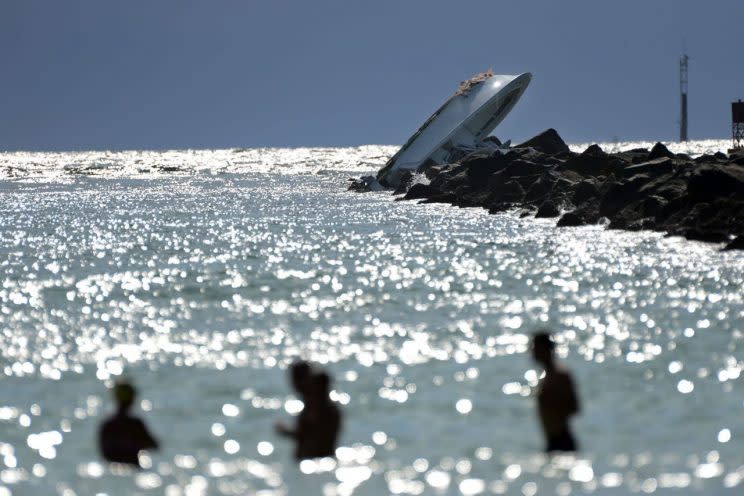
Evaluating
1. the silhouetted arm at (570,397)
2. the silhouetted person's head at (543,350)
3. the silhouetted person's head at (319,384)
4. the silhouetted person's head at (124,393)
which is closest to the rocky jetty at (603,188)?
the silhouetted arm at (570,397)

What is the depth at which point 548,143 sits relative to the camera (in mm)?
65750

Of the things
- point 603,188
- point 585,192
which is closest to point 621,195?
point 603,188

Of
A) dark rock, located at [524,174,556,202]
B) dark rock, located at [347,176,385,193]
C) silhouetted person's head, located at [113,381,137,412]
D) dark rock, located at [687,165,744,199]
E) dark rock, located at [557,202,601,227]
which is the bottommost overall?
silhouetted person's head, located at [113,381,137,412]

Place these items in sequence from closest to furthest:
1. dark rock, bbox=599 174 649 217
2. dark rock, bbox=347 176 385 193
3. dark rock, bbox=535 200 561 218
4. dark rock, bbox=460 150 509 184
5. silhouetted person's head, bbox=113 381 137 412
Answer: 1. silhouetted person's head, bbox=113 381 137 412
2. dark rock, bbox=599 174 649 217
3. dark rock, bbox=535 200 561 218
4. dark rock, bbox=460 150 509 184
5. dark rock, bbox=347 176 385 193

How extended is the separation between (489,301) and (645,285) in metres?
3.68

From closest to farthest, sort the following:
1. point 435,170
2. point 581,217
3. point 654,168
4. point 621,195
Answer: point 621,195 → point 581,217 → point 654,168 → point 435,170

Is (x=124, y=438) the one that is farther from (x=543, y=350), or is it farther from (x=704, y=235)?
(x=704, y=235)

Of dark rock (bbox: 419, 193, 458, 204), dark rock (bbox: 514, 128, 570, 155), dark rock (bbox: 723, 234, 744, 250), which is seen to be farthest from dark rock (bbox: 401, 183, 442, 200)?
dark rock (bbox: 723, 234, 744, 250)

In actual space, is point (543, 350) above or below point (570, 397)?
above

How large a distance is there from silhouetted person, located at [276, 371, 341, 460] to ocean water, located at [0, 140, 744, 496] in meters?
0.19

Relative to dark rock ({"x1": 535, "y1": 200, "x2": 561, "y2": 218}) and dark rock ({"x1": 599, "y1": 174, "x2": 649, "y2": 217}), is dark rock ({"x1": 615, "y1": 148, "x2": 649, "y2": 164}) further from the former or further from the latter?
dark rock ({"x1": 599, "y1": 174, "x2": 649, "y2": 217})

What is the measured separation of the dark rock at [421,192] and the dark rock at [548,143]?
8.67 meters

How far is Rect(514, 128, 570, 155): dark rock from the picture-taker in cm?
6512

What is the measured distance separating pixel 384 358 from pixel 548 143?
166ft
